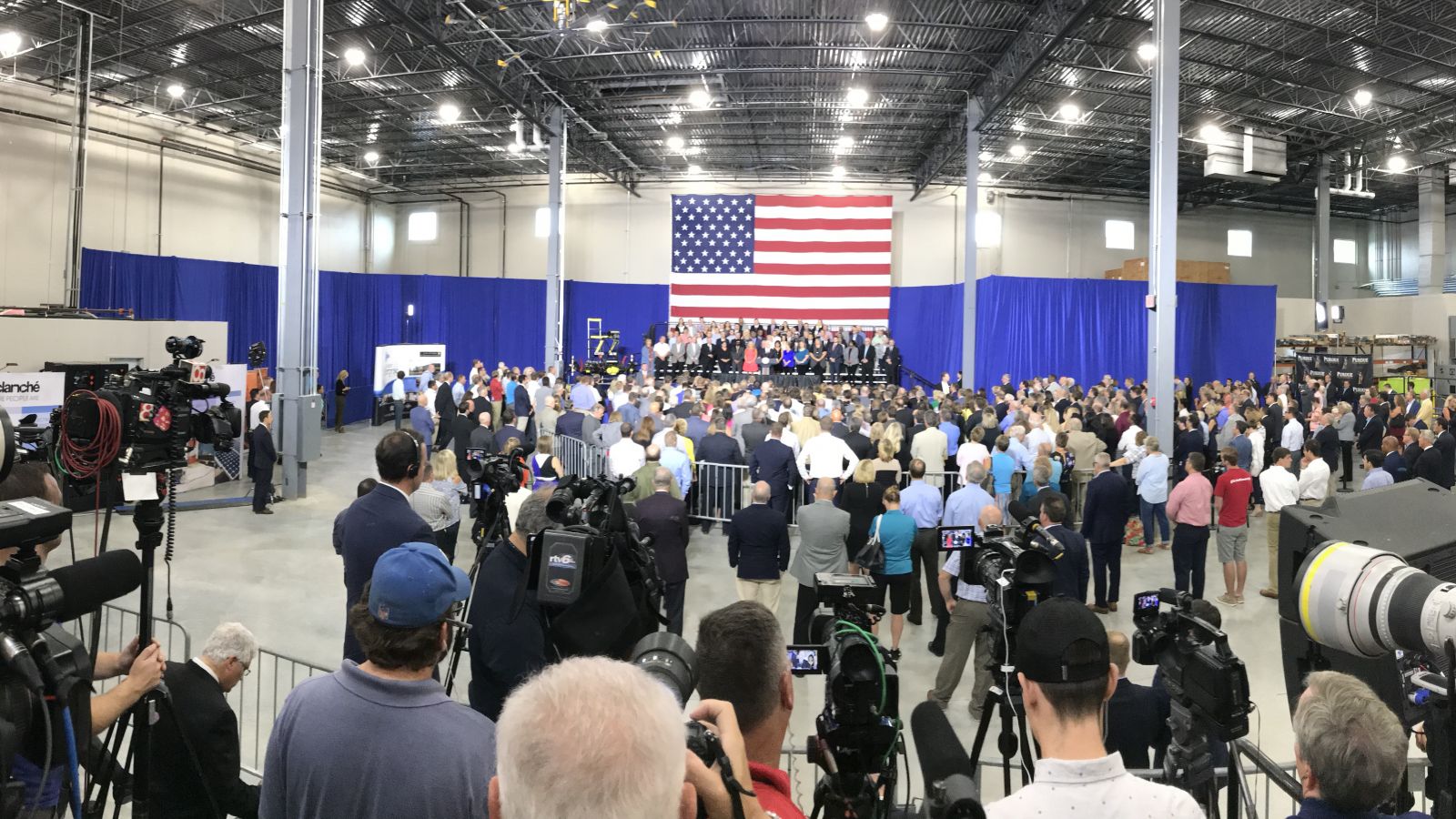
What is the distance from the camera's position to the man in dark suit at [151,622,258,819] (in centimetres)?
274

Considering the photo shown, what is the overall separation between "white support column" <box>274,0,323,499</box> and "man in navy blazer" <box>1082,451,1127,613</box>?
911cm

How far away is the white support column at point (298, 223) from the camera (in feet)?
35.7

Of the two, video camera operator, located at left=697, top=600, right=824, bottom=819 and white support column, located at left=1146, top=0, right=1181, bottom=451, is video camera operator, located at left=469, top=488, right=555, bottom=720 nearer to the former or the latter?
video camera operator, located at left=697, top=600, right=824, bottom=819

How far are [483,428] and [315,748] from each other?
27.5 feet

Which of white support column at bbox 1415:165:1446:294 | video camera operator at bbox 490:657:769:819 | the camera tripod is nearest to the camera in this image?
video camera operator at bbox 490:657:769:819

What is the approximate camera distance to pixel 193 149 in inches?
763

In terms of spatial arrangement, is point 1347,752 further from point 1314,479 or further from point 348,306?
point 348,306

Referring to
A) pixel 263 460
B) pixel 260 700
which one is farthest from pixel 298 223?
pixel 260 700

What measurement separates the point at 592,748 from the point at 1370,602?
1.75m

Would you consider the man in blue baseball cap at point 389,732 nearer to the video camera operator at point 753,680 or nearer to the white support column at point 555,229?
the video camera operator at point 753,680

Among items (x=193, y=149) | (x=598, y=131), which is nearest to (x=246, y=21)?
(x=193, y=149)

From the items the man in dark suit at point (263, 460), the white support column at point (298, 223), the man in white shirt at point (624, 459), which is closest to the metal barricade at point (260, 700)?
the man in white shirt at point (624, 459)

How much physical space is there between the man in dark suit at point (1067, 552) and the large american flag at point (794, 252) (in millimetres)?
17820

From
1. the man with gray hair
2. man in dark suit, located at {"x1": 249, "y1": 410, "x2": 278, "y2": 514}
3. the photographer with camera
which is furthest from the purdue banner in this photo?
the photographer with camera
